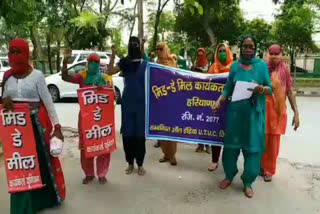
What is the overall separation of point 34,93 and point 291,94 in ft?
9.67

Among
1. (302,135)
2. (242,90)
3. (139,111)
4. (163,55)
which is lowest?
(302,135)

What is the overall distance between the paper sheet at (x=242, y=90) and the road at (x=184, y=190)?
1081 millimetres

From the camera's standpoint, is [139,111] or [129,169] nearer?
[139,111]

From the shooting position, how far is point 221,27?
2089cm

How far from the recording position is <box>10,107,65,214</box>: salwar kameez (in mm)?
3408

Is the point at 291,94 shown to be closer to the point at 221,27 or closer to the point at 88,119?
the point at 88,119

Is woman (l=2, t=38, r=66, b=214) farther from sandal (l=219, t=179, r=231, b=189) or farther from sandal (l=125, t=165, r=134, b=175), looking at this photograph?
sandal (l=219, t=179, r=231, b=189)

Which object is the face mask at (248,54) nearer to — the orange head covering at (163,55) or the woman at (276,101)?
the woman at (276,101)

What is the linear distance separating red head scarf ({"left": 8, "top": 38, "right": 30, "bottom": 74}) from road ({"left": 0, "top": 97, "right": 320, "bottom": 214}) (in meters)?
1.40

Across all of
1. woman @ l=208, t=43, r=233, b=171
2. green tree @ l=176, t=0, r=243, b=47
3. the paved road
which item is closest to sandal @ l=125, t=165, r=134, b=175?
woman @ l=208, t=43, r=233, b=171

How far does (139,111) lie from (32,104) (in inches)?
58.9

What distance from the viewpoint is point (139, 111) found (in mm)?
4629

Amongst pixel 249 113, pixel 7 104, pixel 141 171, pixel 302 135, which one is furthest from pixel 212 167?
pixel 302 135

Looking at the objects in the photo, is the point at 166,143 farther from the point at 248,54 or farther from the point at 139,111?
the point at 248,54
